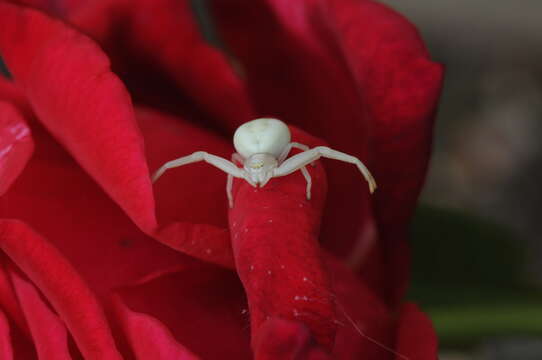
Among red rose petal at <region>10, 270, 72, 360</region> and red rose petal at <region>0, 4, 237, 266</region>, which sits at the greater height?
red rose petal at <region>0, 4, 237, 266</region>

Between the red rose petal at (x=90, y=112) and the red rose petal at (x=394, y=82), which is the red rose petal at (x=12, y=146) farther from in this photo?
the red rose petal at (x=394, y=82)

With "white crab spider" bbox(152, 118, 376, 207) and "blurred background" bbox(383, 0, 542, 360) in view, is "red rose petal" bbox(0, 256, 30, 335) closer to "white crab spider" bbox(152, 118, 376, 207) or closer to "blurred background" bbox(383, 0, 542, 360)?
"white crab spider" bbox(152, 118, 376, 207)

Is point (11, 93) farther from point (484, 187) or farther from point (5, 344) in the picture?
point (484, 187)

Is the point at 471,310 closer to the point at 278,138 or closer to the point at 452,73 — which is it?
the point at 278,138

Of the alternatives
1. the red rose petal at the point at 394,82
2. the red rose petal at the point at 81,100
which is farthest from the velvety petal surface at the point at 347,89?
the red rose petal at the point at 81,100

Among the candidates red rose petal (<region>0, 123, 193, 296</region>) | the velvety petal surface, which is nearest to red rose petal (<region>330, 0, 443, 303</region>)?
the velvety petal surface

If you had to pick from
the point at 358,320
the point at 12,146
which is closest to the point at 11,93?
the point at 12,146

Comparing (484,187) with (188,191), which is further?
(484,187)
